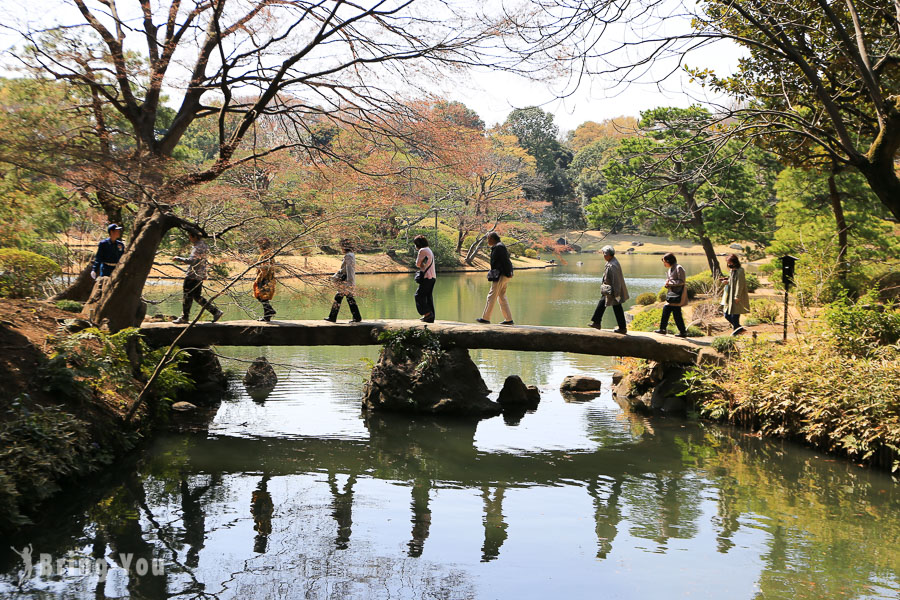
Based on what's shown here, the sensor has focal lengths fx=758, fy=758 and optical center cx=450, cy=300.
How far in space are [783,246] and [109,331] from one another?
17.5m

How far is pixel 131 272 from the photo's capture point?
11148 mm

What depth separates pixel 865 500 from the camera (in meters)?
8.10

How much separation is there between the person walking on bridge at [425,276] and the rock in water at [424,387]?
71 cm

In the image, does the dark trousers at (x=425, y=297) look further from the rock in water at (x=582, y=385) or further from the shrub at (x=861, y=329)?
the shrub at (x=861, y=329)

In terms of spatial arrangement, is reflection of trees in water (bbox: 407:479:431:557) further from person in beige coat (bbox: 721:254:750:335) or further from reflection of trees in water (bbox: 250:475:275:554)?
person in beige coat (bbox: 721:254:750:335)

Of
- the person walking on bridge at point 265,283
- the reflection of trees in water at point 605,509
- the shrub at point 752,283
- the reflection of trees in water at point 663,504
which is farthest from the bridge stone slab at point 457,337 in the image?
the shrub at point 752,283

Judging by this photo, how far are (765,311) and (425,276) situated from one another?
8.34 m

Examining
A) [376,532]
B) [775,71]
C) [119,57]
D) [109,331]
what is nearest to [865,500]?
[376,532]

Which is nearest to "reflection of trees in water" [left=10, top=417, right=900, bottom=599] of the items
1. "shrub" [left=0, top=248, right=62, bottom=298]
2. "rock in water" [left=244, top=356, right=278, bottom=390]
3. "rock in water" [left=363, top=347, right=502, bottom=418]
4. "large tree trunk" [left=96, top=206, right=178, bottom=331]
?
"rock in water" [left=363, top=347, right=502, bottom=418]

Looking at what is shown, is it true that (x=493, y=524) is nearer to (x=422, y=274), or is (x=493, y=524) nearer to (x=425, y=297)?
(x=422, y=274)

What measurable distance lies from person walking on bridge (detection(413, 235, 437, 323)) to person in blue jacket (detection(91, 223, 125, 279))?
4.58 m

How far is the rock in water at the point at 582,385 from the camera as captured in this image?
46.9ft

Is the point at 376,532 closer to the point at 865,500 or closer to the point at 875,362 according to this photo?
the point at 865,500

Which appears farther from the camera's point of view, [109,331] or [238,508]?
[109,331]
